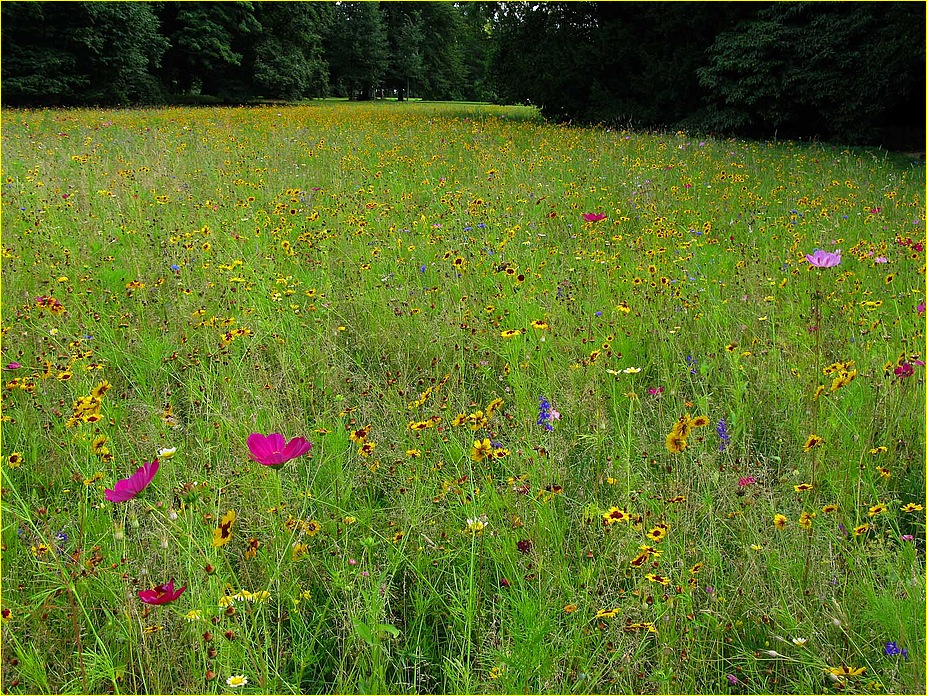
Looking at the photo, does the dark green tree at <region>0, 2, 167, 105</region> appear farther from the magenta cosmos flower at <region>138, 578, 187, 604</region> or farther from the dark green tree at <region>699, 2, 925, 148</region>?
the magenta cosmos flower at <region>138, 578, 187, 604</region>

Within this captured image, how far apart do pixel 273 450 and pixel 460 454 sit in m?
0.85

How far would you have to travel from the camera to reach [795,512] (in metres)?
1.74

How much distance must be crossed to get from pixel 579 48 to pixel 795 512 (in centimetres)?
1730

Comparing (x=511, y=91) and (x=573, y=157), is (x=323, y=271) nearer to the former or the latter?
(x=573, y=157)

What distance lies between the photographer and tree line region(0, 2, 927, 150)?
11781mm

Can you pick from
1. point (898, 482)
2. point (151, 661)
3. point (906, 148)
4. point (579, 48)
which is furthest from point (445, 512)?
point (579, 48)

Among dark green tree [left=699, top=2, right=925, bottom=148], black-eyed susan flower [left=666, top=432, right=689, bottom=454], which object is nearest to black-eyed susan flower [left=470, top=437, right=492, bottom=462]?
black-eyed susan flower [left=666, top=432, right=689, bottom=454]

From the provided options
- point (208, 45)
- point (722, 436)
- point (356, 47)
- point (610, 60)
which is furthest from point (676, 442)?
point (356, 47)

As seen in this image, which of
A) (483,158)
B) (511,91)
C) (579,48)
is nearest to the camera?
(483,158)

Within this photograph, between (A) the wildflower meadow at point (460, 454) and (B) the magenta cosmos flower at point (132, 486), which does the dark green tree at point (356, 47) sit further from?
(B) the magenta cosmos flower at point (132, 486)

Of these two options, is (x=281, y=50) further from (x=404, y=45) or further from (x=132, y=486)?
(x=132, y=486)

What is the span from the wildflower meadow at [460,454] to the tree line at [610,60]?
517cm

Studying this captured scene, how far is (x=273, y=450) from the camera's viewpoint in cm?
116

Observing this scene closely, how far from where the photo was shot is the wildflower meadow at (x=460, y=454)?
1320mm
